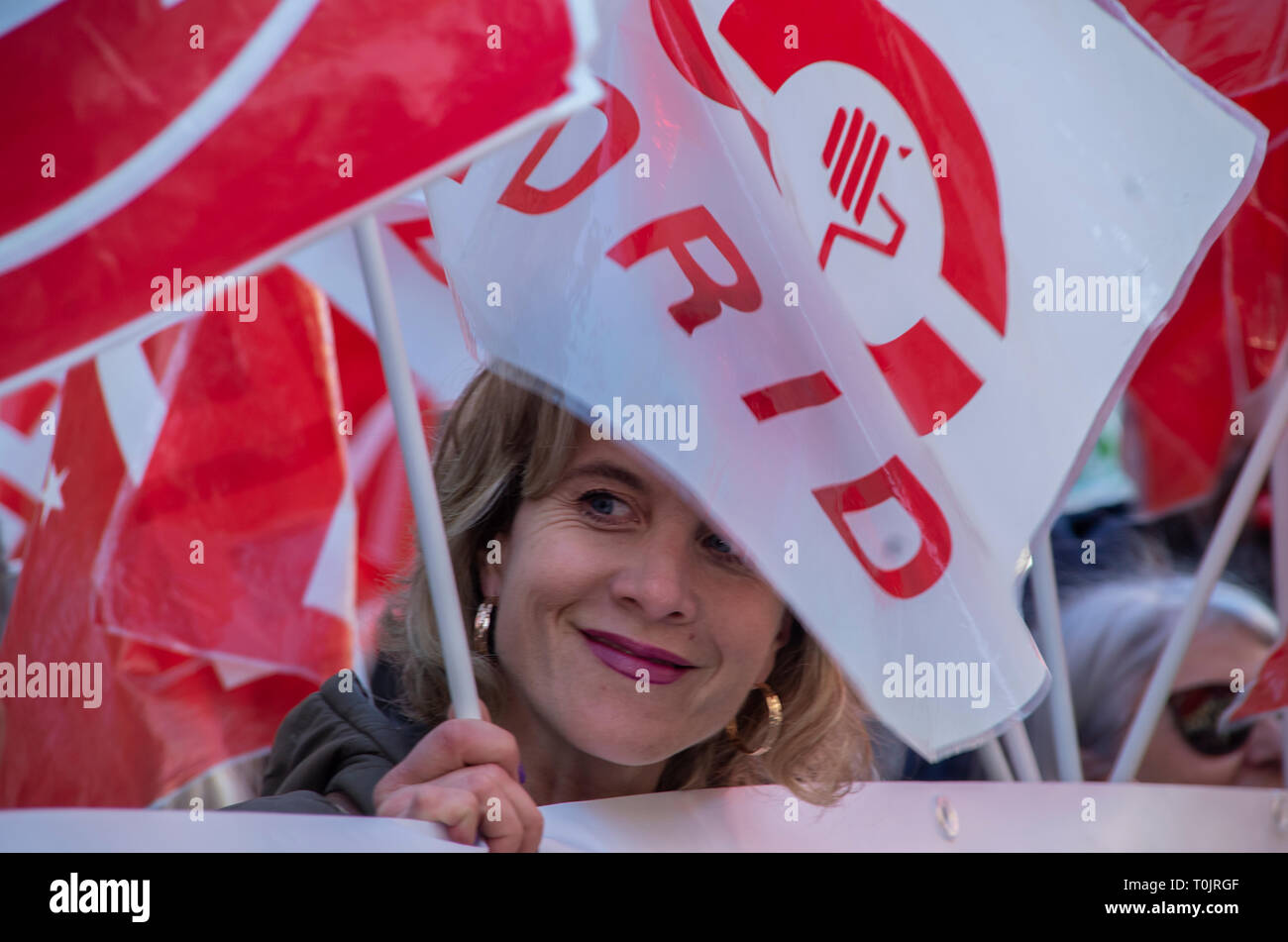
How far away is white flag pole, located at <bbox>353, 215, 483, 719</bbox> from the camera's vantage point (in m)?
1.85

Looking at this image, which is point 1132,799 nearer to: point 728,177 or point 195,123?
point 728,177

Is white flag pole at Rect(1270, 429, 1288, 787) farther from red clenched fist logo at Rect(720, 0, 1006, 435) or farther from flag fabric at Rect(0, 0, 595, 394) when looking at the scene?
flag fabric at Rect(0, 0, 595, 394)

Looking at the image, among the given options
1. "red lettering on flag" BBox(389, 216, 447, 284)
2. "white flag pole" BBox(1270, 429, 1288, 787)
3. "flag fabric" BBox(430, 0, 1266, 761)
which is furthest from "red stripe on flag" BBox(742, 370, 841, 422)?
"white flag pole" BBox(1270, 429, 1288, 787)

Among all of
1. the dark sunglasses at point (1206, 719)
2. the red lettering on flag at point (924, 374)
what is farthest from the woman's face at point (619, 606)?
the dark sunglasses at point (1206, 719)

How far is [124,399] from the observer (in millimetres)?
2238

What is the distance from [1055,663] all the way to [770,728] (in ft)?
1.95

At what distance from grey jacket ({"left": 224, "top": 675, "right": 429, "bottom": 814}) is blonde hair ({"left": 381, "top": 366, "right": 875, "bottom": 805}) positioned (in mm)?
110

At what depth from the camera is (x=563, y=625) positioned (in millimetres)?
2051

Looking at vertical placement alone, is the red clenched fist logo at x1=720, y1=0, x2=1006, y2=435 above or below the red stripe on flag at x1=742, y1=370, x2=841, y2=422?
above

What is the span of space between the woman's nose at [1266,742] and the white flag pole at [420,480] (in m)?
2.00

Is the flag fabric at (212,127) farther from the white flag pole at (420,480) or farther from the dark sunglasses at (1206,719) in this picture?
the dark sunglasses at (1206,719)
